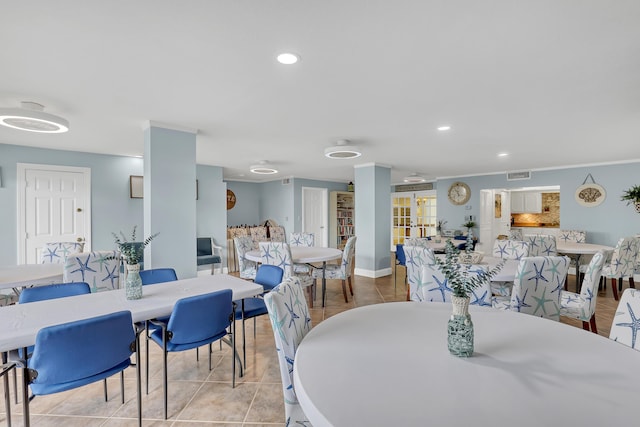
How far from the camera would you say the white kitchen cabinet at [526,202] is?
8.88 meters

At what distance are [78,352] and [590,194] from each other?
782 centimetres

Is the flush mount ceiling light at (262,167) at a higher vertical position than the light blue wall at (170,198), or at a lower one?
higher

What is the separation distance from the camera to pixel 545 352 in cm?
124

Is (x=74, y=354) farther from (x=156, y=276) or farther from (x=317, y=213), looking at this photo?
(x=317, y=213)

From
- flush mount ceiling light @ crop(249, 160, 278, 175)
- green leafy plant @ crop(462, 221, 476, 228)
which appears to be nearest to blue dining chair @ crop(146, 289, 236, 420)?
flush mount ceiling light @ crop(249, 160, 278, 175)

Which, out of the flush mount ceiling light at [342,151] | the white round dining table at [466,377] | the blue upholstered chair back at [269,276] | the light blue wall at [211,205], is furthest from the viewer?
the light blue wall at [211,205]

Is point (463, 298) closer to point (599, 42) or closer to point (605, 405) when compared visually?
point (605, 405)

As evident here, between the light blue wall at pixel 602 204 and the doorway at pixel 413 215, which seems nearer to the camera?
the light blue wall at pixel 602 204

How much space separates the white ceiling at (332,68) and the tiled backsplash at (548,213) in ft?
17.6

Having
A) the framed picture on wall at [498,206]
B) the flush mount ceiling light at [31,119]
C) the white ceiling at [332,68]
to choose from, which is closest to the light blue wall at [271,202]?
the framed picture on wall at [498,206]

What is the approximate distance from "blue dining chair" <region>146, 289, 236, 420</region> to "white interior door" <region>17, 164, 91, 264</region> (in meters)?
3.81

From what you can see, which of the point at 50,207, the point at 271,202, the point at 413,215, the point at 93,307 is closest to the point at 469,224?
the point at 413,215

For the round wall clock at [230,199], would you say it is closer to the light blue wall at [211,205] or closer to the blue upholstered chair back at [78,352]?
the light blue wall at [211,205]

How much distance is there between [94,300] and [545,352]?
2.53 metres
